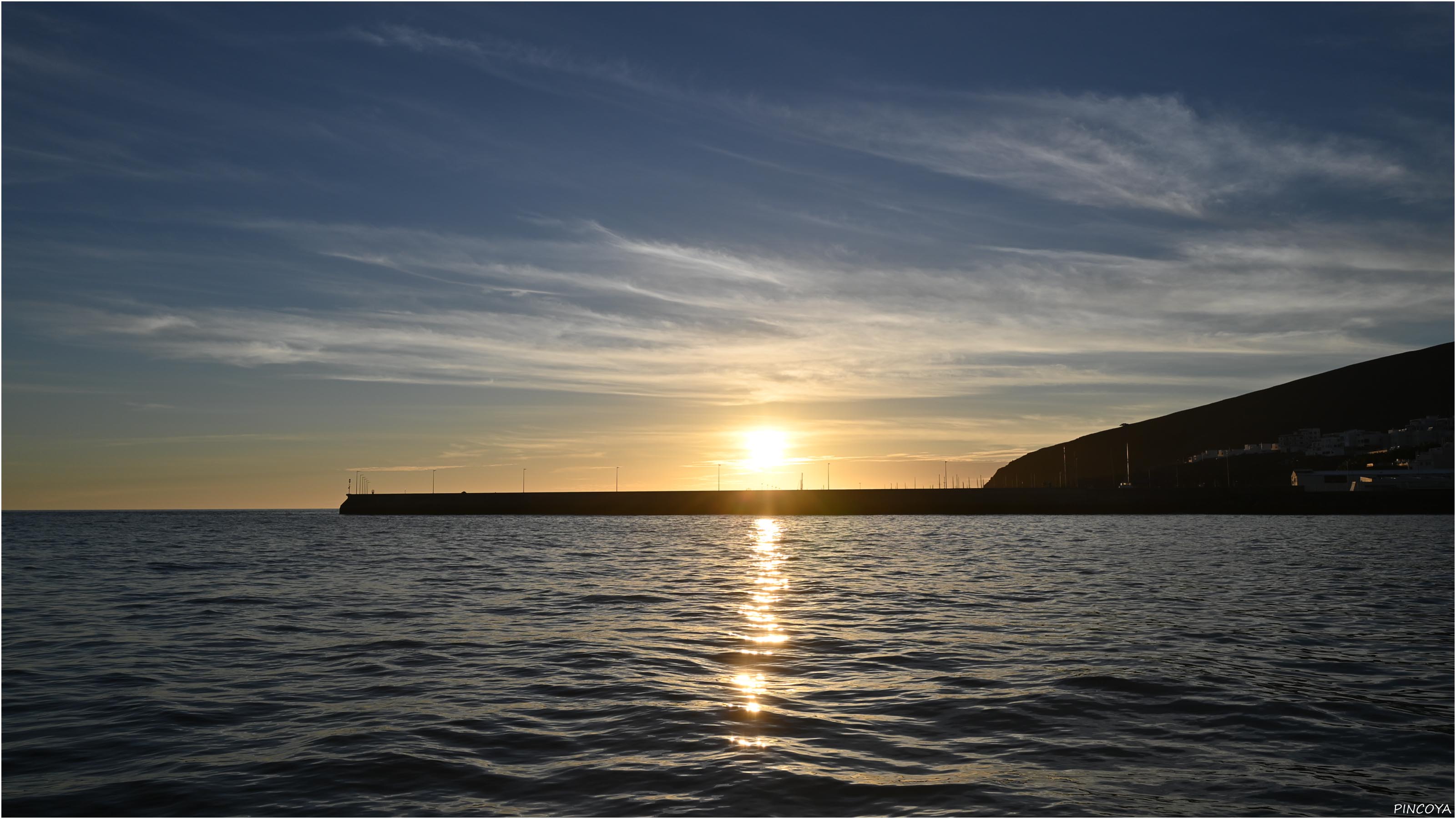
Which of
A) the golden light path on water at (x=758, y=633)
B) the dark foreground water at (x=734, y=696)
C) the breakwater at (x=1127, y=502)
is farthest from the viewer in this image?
the breakwater at (x=1127, y=502)

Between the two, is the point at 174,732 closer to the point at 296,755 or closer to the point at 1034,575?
the point at 296,755

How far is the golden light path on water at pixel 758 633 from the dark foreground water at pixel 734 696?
146 mm

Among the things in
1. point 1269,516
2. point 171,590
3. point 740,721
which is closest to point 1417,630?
point 740,721

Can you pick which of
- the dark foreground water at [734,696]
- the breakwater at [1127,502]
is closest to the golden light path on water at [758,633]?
the dark foreground water at [734,696]

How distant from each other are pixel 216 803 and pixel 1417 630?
26.0 m

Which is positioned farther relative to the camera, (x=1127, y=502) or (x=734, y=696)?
(x=1127, y=502)

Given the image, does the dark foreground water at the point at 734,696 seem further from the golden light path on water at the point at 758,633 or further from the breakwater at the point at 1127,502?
the breakwater at the point at 1127,502

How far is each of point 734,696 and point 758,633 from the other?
734cm

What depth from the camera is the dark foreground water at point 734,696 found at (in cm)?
1138

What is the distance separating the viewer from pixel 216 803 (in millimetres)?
11109

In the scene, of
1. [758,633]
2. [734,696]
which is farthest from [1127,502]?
[734,696]

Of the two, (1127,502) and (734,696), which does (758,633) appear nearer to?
(734,696)

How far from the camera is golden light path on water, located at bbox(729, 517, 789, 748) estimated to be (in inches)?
606

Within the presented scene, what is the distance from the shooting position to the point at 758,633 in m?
23.5
